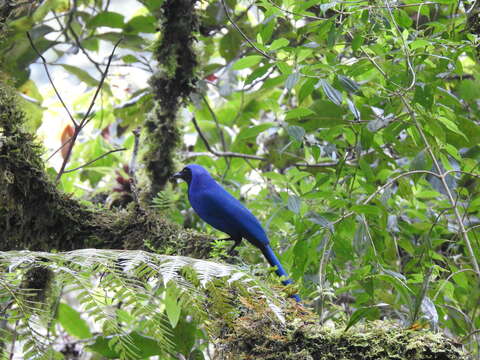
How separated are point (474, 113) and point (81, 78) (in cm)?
271

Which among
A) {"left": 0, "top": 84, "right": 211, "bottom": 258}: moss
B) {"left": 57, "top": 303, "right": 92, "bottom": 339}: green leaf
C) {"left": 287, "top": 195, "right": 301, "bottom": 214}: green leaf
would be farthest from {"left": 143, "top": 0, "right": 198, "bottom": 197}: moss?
{"left": 287, "top": 195, "right": 301, "bottom": 214}: green leaf

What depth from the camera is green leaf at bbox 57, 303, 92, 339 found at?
3709mm

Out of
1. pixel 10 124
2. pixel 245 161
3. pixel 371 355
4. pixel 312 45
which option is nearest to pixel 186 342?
pixel 371 355

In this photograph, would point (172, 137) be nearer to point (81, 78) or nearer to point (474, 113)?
point (81, 78)

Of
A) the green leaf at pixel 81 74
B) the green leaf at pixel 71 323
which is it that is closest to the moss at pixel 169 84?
the green leaf at pixel 81 74

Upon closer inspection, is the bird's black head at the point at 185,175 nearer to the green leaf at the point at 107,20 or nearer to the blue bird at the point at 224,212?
the blue bird at the point at 224,212

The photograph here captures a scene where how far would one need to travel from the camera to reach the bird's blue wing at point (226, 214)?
10.0 feet

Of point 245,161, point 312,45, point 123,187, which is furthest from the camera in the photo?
point 245,161

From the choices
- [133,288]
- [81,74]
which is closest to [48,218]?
[133,288]

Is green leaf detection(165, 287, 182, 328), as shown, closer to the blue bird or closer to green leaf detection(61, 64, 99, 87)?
the blue bird

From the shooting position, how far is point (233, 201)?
326 centimetres

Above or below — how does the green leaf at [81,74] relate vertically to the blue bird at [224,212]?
above

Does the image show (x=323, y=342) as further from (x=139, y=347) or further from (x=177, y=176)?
(x=177, y=176)

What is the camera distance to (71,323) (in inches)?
147
